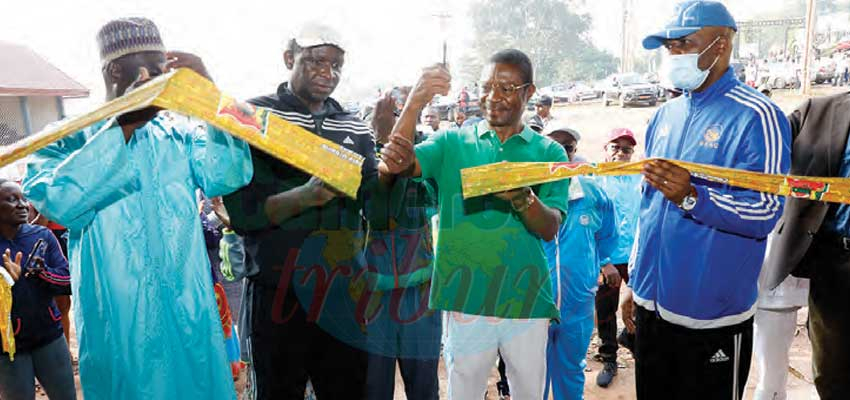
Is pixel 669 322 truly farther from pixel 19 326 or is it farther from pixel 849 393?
pixel 19 326

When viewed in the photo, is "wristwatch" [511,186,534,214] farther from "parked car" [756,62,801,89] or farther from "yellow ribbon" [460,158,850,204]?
"parked car" [756,62,801,89]

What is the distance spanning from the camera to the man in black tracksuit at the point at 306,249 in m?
2.40

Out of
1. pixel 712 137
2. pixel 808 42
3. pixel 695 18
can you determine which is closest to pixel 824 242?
pixel 712 137

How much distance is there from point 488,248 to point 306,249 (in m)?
Answer: 0.88

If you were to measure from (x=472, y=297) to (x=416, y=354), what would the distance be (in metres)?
Result: 0.64

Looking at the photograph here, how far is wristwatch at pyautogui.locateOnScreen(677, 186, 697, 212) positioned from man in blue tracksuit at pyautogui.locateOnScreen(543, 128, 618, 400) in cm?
131

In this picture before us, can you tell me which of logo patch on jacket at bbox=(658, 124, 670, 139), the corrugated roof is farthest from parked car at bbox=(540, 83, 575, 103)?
logo patch on jacket at bbox=(658, 124, 670, 139)

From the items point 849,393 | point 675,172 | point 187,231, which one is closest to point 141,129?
A: point 187,231

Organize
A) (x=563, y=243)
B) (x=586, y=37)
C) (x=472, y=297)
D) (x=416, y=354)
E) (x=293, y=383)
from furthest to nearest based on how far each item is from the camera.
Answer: (x=586, y=37) → (x=563, y=243) → (x=416, y=354) → (x=472, y=297) → (x=293, y=383)

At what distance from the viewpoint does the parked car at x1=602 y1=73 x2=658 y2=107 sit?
1025 inches

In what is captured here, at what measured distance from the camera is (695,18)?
2.50 m

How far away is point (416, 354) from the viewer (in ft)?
9.95

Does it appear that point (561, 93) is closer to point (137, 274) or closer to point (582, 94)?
point (582, 94)

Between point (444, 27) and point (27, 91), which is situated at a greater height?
point (27, 91)
